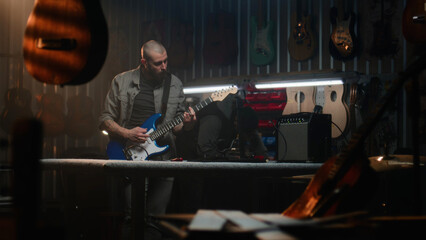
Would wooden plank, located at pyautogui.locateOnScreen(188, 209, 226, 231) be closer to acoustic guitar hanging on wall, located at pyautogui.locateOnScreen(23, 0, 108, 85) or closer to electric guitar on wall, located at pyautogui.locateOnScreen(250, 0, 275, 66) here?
acoustic guitar hanging on wall, located at pyautogui.locateOnScreen(23, 0, 108, 85)

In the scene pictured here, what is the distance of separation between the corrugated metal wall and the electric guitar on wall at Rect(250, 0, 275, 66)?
123mm

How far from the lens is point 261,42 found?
663 cm

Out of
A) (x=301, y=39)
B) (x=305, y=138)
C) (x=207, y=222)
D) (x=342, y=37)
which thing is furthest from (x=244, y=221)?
(x=301, y=39)

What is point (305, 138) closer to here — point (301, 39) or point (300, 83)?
point (300, 83)

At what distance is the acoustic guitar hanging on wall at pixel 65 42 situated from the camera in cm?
226

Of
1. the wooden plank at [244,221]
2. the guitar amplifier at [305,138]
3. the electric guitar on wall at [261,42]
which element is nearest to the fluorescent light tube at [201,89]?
the electric guitar on wall at [261,42]

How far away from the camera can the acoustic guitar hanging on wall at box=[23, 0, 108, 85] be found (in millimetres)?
2264

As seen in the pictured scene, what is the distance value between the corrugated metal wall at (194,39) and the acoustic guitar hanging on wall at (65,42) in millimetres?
4051

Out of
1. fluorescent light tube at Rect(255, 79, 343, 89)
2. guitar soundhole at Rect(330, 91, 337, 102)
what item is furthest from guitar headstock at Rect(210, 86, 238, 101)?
guitar soundhole at Rect(330, 91, 337, 102)

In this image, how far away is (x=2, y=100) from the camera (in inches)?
306

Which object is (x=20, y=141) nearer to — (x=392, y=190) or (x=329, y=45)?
(x=392, y=190)

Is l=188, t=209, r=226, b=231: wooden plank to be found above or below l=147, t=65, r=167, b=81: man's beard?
below

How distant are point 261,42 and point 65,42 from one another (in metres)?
4.62

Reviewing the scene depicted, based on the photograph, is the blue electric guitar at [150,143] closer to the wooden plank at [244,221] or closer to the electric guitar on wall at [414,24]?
the electric guitar on wall at [414,24]
